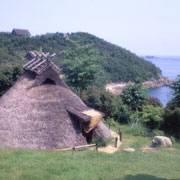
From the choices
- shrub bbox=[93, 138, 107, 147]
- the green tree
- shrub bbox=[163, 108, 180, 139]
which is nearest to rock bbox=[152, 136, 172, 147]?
shrub bbox=[93, 138, 107, 147]

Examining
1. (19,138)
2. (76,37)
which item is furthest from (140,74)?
(19,138)

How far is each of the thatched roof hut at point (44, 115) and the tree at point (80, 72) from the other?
29.6 feet

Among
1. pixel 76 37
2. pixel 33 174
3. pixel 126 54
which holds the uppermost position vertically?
pixel 76 37

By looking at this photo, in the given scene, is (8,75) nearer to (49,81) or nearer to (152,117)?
(49,81)

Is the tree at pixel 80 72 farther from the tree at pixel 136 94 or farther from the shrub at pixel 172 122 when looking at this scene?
the shrub at pixel 172 122

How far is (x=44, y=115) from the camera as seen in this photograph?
13773 mm

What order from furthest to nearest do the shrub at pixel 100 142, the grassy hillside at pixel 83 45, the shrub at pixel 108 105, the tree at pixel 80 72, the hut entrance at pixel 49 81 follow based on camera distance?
1. the grassy hillside at pixel 83 45
2. the tree at pixel 80 72
3. the shrub at pixel 108 105
4. the hut entrance at pixel 49 81
5. the shrub at pixel 100 142

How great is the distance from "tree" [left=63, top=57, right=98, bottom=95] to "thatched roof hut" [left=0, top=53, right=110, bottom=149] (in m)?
9.01

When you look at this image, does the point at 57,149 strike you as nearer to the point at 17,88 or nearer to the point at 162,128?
the point at 17,88

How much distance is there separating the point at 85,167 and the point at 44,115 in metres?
5.31

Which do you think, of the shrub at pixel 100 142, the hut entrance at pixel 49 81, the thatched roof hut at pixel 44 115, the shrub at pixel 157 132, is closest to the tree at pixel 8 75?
the thatched roof hut at pixel 44 115

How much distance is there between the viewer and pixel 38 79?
15305 millimetres

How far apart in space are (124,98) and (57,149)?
46.0 feet

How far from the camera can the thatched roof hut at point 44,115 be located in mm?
13016
